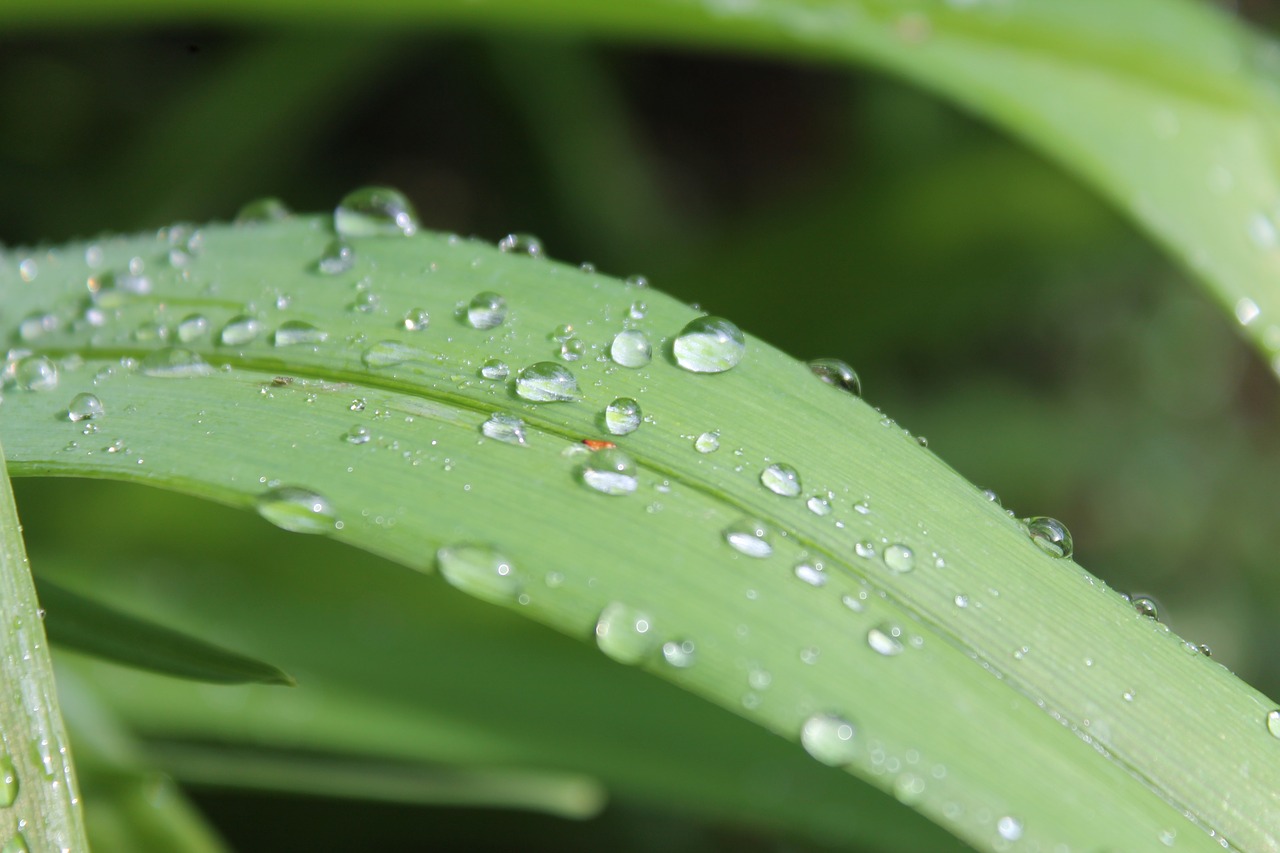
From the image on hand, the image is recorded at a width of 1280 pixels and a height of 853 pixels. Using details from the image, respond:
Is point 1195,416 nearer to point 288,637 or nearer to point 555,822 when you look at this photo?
point 555,822

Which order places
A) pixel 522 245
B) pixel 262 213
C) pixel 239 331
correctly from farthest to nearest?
pixel 262 213, pixel 522 245, pixel 239 331

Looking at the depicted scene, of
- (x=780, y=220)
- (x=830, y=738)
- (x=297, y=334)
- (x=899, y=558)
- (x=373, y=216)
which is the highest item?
(x=780, y=220)

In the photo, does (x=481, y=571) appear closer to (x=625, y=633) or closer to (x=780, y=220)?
(x=625, y=633)

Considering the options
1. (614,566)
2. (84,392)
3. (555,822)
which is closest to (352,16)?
(84,392)

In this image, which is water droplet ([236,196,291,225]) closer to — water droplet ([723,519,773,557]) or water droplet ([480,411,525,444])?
water droplet ([480,411,525,444])

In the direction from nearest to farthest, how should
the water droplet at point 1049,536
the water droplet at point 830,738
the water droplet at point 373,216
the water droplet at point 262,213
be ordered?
the water droplet at point 830,738
the water droplet at point 1049,536
the water droplet at point 373,216
the water droplet at point 262,213

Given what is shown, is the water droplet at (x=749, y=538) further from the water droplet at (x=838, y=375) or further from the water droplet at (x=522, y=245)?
the water droplet at (x=522, y=245)

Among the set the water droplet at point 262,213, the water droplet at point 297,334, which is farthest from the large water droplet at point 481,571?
the water droplet at point 262,213

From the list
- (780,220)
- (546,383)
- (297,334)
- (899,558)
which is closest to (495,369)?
(546,383)
